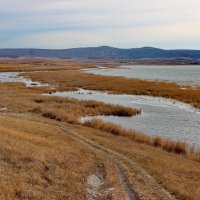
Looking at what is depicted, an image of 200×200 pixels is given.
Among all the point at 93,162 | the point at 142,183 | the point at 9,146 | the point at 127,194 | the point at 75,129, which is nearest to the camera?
the point at 127,194

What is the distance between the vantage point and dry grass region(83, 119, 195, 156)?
30.2m

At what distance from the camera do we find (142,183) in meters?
19.1

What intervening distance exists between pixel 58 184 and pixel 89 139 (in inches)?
503

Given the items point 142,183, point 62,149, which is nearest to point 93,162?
point 62,149

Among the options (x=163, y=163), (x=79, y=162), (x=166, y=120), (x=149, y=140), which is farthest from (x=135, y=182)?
(x=166, y=120)

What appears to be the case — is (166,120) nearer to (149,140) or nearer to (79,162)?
(149,140)

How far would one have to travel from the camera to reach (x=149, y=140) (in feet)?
107

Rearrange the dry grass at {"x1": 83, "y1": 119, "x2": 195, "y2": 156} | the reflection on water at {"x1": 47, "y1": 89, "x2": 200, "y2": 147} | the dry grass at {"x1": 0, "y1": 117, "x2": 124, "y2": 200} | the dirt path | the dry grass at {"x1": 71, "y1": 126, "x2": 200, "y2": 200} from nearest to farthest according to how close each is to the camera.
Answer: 1. the dry grass at {"x1": 0, "y1": 117, "x2": 124, "y2": 200}
2. the dirt path
3. the dry grass at {"x1": 71, "y1": 126, "x2": 200, "y2": 200}
4. the dry grass at {"x1": 83, "y1": 119, "x2": 195, "y2": 156}
5. the reflection on water at {"x1": 47, "y1": 89, "x2": 200, "y2": 147}

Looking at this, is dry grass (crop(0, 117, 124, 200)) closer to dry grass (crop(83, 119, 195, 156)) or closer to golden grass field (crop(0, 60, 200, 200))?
golden grass field (crop(0, 60, 200, 200))

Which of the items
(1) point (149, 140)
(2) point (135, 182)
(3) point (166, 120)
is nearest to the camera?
(2) point (135, 182)

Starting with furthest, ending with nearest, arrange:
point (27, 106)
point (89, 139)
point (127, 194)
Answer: point (27, 106) → point (89, 139) → point (127, 194)

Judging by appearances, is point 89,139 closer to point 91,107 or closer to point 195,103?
point 91,107

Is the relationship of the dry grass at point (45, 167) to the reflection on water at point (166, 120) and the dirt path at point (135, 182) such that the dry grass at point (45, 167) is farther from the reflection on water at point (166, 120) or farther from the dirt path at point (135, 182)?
the reflection on water at point (166, 120)

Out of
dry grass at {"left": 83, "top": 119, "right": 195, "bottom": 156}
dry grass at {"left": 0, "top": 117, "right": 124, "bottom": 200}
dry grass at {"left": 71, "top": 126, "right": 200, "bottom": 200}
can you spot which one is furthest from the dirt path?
dry grass at {"left": 83, "top": 119, "right": 195, "bottom": 156}
